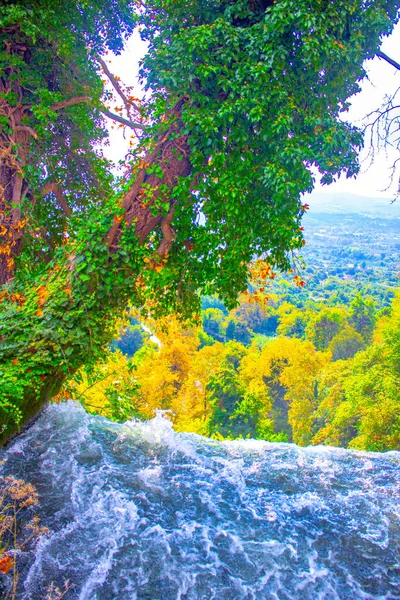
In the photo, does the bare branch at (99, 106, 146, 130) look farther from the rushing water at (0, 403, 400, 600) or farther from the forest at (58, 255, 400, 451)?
the forest at (58, 255, 400, 451)

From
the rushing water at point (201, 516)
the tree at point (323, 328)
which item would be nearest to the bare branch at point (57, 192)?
the rushing water at point (201, 516)

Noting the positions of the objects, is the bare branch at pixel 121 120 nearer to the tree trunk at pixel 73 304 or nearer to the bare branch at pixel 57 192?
the bare branch at pixel 57 192

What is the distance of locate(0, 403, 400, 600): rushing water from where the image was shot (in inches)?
157

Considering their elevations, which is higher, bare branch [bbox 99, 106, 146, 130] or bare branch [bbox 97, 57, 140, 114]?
bare branch [bbox 97, 57, 140, 114]

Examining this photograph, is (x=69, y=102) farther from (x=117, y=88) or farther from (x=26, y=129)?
(x=117, y=88)

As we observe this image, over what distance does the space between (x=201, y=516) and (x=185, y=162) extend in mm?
5068

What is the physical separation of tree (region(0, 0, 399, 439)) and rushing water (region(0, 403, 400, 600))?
4.26ft

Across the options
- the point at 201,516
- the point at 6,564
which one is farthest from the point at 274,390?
the point at 6,564

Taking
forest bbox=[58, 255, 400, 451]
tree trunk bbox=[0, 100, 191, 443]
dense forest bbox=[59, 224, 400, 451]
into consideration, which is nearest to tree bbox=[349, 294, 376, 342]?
dense forest bbox=[59, 224, 400, 451]

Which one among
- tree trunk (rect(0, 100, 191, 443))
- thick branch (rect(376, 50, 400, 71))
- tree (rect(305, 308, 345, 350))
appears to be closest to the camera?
tree trunk (rect(0, 100, 191, 443))

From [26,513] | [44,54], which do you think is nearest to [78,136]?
[44,54]

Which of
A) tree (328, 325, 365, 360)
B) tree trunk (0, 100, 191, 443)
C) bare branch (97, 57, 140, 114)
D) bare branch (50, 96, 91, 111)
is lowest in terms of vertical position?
tree (328, 325, 365, 360)

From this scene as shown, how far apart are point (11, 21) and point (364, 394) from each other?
18374mm

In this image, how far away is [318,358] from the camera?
88.5 ft
